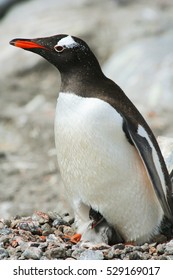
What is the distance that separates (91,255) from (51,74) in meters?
6.75

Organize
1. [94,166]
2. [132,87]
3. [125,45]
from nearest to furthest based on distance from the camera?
1. [94,166]
2. [132,87]
3. [125,45]

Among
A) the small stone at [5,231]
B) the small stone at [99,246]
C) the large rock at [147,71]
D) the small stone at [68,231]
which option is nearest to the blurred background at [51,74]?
the large rock at [147,71]

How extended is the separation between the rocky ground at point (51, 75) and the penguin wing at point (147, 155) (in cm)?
296

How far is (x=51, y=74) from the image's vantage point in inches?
417

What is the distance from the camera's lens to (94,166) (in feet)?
14.3

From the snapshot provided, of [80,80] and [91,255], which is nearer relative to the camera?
[91,255]

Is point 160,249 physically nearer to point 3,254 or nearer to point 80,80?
point 3,254

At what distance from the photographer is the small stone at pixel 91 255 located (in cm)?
399

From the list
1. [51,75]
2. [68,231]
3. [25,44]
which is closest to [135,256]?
[68,231]

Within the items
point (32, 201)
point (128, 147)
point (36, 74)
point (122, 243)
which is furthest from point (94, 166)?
point (36, 74)

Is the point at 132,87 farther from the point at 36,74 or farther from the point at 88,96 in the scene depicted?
the point at 88,96

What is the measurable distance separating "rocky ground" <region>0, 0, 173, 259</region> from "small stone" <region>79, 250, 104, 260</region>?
313 centimetres
